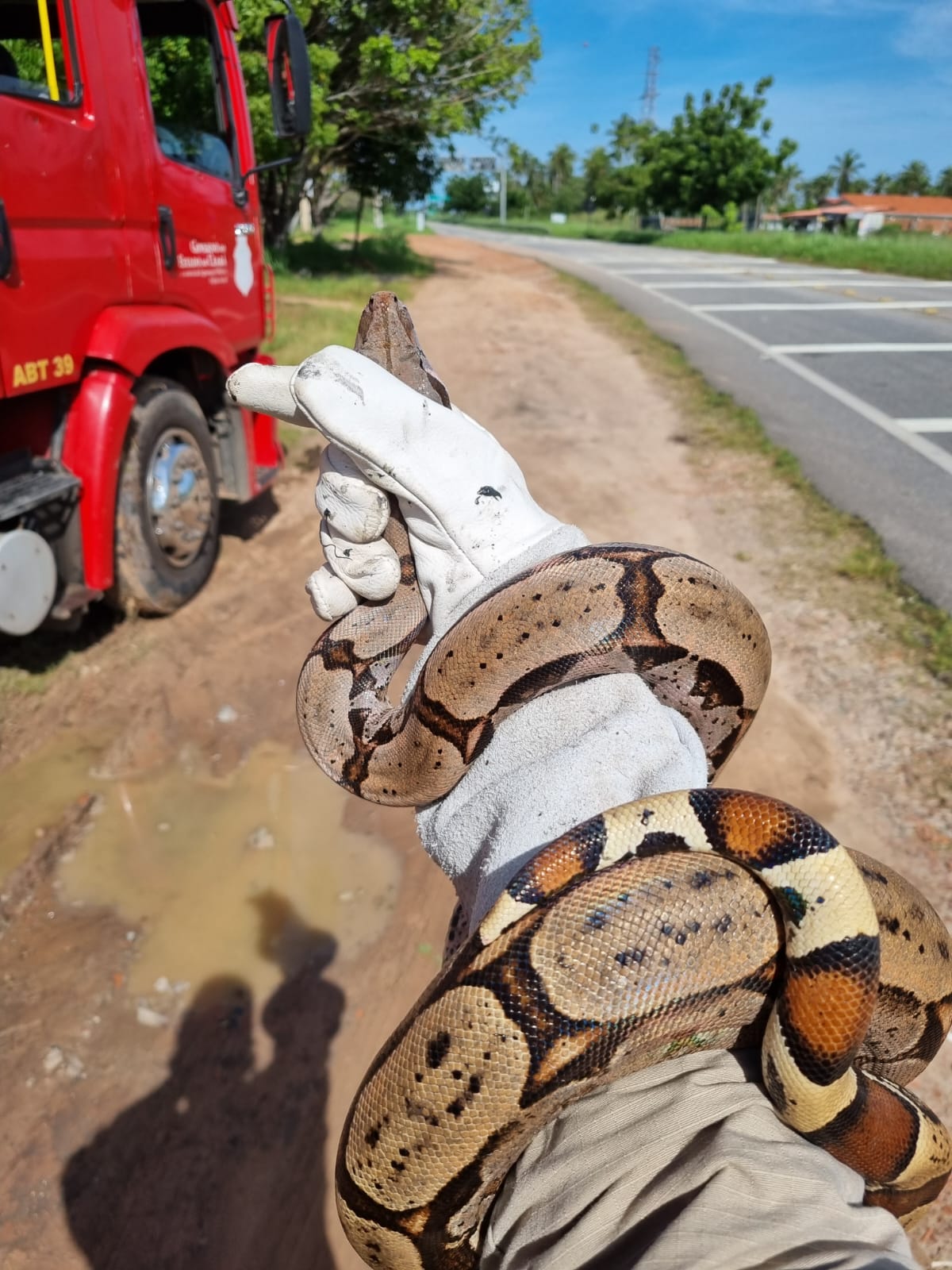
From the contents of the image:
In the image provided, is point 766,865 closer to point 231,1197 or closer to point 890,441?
point 231,1197

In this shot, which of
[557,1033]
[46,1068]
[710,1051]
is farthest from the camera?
[46,1068]

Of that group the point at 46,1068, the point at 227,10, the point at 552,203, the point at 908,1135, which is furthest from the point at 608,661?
the point at 552,203

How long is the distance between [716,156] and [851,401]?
149 ft

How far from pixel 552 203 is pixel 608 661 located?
4110 inches

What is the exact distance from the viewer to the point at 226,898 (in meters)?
3.83

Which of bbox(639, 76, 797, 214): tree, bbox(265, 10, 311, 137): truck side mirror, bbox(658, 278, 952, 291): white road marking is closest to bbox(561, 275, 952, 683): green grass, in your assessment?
bbox(265, 10, 311, 137): truck side mirror

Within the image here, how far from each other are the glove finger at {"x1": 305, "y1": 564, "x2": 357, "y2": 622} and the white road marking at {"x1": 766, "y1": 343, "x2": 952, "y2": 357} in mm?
12368

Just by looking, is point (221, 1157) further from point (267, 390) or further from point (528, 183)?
point (528, 183)

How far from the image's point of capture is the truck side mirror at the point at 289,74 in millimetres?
4871

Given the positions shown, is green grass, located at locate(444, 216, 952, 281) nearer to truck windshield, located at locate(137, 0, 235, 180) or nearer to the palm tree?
truck windshield, located at locate(137, 0, 235, 180)

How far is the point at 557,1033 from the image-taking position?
145 centimetres

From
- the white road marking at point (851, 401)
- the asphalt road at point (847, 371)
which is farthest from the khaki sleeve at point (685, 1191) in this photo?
the white road marking at point (851, 401)

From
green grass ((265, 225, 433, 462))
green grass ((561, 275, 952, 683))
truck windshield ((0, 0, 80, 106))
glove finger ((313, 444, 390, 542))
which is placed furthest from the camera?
green grass ((265, 225, 433, 462))

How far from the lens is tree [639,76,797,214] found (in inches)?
1834
